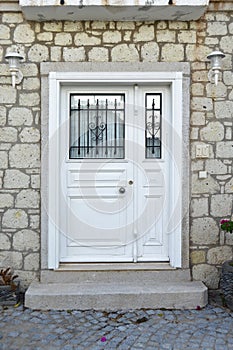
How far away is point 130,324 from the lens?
3.16 m

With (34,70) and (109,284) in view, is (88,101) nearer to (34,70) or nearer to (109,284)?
(34,70)

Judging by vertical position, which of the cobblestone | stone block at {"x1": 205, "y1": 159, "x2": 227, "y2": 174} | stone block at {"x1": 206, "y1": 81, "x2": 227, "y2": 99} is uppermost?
stone block at {"x1": 206, "y1": 81, "x2": 227, "y2": 99}

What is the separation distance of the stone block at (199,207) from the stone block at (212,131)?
27.0 inches

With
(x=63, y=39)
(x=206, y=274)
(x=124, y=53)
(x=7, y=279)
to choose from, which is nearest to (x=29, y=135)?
(x=63, y=39)

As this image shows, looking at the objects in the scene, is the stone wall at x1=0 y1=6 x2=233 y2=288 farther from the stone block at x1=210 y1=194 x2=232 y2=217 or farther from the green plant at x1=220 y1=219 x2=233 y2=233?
the green plant at x1=220 y1=219 x2=233 y2=233

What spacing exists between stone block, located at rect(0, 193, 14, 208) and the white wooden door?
0.57 meters

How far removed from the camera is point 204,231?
3842 millimetres

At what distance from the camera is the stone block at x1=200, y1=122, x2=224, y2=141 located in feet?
12.5

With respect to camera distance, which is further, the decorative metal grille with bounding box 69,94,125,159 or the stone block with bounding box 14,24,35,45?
the decorative metal grille with bounding box 69,94,125,159

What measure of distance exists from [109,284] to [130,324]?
0.59 meters

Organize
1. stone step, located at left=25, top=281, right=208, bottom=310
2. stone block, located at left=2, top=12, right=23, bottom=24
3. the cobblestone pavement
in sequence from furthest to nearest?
1. stone block, located at left=2, top=12, right=23, bottom=24
2. stone step, located at left=25, top=281, right=208, bottom=310
3. the cobblestone pavement

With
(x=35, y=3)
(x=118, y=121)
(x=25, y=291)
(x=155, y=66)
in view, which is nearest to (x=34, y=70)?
(x=35, y=3)

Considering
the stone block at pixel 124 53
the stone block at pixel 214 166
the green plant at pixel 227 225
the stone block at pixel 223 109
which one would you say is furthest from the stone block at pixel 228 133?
the stone block at pixel 124 53

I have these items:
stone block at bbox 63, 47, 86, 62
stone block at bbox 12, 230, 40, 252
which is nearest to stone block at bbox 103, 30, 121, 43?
stone block at bbox 63, 47, 86, 62
